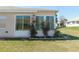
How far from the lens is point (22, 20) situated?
30.1 metres

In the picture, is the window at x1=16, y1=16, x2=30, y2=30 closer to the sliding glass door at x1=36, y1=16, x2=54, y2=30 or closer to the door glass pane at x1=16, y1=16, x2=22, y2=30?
the door glass pane at x1=16, y1=16, x2=22, y2=30

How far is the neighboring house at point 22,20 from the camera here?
2950 centimetres

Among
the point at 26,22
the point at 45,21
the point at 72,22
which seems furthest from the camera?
the point at 72,22

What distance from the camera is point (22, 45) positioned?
77.5 feet

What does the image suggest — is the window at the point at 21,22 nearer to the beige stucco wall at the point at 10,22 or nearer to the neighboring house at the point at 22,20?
the neighboring house at the point at 22,20

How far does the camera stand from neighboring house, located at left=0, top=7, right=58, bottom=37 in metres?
29.5

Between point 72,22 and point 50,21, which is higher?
point 50,21

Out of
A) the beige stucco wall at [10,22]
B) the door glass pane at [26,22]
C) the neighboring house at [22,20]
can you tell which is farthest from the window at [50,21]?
the door glass pane at [26,22]

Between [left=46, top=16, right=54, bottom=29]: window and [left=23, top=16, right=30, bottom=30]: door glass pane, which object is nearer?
[left=23, top=16, right=30, bottom=30]: door glass pane

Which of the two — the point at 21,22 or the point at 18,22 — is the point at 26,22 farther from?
the point at 18,22

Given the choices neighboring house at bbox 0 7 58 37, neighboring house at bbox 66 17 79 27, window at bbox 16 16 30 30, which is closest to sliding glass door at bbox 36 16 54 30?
neighboring house at bbox 0 7 58 37

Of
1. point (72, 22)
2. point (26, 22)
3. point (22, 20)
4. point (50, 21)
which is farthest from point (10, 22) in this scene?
point (72, 22)
